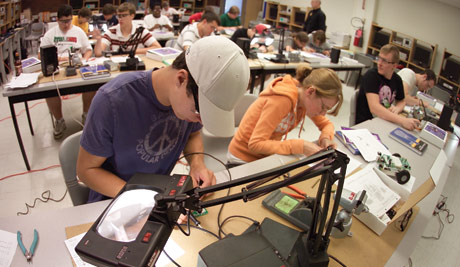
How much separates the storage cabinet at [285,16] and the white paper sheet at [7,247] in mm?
7788

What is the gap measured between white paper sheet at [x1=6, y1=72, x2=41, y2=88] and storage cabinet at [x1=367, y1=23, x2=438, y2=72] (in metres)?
5.13

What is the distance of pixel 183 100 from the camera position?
3.47 ft

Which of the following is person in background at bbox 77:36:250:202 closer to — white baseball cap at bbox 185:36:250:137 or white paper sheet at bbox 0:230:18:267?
white baseball cap at bbox 185:36:250:137

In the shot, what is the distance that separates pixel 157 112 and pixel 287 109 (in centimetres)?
82

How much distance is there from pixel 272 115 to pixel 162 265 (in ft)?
3.31

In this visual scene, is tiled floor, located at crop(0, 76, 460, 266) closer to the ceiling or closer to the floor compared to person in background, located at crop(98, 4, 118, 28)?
closer to the floor

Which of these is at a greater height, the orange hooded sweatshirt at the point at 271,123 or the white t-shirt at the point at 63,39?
the white t-shirt at the point at 63,39

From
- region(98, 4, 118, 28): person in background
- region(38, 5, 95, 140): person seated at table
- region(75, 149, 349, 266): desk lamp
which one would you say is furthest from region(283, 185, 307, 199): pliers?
region(98, 4, 118, 28): person in background

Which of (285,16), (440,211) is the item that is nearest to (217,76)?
(440,211)

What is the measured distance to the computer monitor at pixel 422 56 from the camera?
4.73 m

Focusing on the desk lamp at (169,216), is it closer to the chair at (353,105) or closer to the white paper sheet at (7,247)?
the white paper sheet at (7,247)

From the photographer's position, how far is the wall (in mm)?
4582

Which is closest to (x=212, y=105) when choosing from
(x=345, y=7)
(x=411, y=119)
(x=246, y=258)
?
(x=246, y=258)

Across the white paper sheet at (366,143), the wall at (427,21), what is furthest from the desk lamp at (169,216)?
the wall at (427,21)
